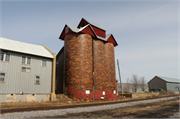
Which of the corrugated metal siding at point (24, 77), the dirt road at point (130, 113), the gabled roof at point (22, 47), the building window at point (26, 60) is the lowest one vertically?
the dirt road at point (130, 113)

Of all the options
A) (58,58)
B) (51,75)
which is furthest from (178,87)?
(51,75)

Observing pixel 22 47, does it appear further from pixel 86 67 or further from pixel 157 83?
pixel 157 83

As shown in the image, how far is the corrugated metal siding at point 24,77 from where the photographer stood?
1845 centimetres

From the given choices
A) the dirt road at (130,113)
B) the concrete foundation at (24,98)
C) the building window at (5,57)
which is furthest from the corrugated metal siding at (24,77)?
the dirt road at (130,113)

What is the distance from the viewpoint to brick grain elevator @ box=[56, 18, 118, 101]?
81.4 ft

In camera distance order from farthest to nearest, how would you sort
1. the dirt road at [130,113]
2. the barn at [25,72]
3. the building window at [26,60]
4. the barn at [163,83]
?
the barn at [163,83], the building window at [26,60], the barn at [25,72], the dirt road at [130,113]

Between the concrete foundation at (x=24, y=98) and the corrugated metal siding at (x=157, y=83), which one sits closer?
the concrete foundation at (x=24, y=98)

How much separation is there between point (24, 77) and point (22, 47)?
470 centimetres

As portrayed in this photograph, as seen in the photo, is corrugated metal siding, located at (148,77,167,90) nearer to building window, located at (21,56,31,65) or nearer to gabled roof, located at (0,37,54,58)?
gabled roof, located at (0,37,54,58)

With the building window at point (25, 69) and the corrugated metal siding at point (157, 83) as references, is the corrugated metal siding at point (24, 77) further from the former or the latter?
the corrugated metal siding at point (157, 83)

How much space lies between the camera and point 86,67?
25.7 metres

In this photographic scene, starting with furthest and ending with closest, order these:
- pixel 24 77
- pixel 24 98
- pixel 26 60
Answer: pixel 26 60 < pixel 24 77 < pixel 24 98

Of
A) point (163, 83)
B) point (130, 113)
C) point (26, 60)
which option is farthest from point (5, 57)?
point (163, 83)

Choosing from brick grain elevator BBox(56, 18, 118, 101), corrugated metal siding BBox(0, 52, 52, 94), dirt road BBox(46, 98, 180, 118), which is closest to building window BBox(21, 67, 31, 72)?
corrugated metal siding BBox(0, 52, 52, 94)
